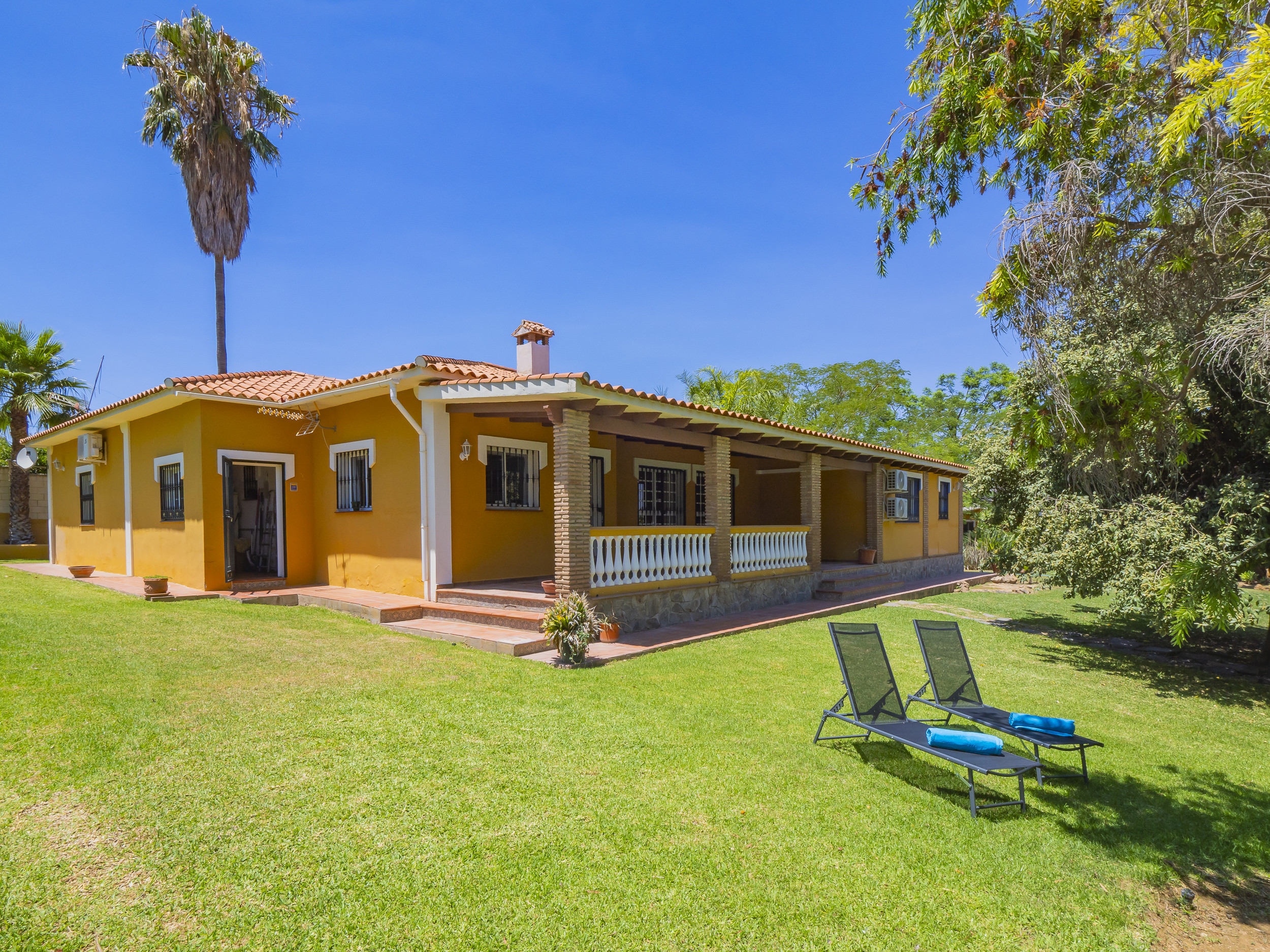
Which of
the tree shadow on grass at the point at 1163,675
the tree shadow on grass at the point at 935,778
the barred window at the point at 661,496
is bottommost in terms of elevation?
the tree shadow on grass at the point at 1163,675

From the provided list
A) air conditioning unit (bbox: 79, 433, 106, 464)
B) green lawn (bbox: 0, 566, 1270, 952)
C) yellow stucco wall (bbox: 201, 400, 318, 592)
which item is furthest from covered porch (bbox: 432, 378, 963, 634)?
air conditioning unit (bbox: 79, 433, 106, 464)

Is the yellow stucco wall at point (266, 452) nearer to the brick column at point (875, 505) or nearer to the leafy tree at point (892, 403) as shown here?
the brick column at point (875, 505)

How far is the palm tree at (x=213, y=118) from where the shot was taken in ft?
64.8

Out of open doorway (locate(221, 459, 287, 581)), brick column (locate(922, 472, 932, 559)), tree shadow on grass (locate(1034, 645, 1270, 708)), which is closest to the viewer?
tree shadow on grass (locate(1034, 645, 1270, 708))

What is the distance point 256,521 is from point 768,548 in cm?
1071

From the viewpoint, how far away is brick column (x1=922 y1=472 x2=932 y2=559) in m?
19.2

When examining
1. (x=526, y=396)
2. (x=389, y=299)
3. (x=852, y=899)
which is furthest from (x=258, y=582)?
(x=389, y=299)

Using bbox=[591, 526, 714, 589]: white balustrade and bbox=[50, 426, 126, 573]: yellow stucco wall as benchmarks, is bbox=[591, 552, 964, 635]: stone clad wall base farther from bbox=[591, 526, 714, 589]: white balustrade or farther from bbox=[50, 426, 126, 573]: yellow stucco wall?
bbox=[50, 426, 126, 573]: yellow stucco wall

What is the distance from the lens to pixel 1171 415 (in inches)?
259

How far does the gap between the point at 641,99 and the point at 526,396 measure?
1069 cm

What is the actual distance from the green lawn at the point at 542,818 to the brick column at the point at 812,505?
22.5 ft

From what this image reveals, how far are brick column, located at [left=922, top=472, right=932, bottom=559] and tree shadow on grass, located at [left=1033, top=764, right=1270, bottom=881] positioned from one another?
14628 mm

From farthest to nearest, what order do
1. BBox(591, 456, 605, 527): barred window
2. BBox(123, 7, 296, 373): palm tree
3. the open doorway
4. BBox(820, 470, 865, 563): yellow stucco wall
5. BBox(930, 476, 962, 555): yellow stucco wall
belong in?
1. BBox(930, 476, 962, 555): yellow stucco wall
2. BBox(123, 7, 296, 373): palm tree
3. BBox(820, 470, 865, 563): yellow stucco wall
4. BBox(591, 456, 605, 527): barred window
5. the open doorway

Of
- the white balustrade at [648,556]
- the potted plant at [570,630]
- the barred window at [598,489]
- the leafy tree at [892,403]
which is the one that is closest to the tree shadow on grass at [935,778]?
the potted plant at [570,630]
